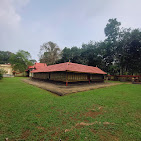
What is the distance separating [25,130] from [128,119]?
349cm

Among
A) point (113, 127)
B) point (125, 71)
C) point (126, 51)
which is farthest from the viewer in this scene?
point (125, 71)

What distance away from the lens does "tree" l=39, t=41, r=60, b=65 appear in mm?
36809

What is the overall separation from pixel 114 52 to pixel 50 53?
85.2 feet

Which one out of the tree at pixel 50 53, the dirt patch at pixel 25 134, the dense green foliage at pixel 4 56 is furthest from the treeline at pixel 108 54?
the dense green foliage at pixel 4 56

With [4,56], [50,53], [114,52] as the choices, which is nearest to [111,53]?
[114,52]

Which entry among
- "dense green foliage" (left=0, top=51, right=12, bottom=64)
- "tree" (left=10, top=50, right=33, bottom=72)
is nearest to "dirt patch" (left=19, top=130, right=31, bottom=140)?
"tree" (left=10, top=50, right=33, bottom=72)

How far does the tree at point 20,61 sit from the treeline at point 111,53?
23.2ft

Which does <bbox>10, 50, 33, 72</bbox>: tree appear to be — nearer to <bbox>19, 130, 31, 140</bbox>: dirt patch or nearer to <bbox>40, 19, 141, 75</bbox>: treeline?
<bbox>40, 19, 141, 75</bbox>: treeline

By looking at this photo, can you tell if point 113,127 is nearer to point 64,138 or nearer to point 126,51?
point 64,138

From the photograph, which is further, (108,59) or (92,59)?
(92,59)

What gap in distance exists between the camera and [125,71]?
24547mm

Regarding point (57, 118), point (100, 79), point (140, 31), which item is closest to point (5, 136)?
point (57, 118)

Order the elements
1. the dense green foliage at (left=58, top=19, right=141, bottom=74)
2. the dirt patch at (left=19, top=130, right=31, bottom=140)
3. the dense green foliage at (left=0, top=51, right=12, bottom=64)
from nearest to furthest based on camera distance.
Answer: the dirt patch at (left=19, top=130, right=31, bottom=140)
the dense green foliage at (left=58, top=19, right=141, bottom=74)
the dense green foliage at (left=0, top=51, right=12, bottom=64)

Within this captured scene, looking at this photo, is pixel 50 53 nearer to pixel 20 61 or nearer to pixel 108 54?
pixel 20 61
